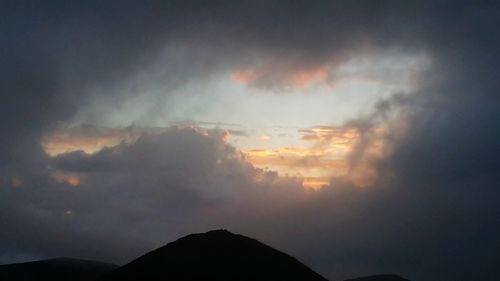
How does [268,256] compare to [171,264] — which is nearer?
[171,264]

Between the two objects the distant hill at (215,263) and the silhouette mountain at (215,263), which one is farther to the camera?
the silhouette mountain at (215,263)

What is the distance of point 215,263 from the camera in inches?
3558

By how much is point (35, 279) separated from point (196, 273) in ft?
415

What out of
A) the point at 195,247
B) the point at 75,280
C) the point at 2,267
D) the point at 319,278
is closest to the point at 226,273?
the point at 195,247

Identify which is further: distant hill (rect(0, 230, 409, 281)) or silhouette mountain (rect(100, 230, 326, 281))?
silhouette mountain (rect(100, 230, 326, 281))

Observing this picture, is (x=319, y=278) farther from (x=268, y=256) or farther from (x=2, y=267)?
(x=2, y=267)

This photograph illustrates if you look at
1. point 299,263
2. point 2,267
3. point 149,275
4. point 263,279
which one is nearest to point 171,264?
point 149,275

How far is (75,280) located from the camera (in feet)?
647

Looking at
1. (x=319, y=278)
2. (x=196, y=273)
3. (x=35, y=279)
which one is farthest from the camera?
(x=35, y=279)

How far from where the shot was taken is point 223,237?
101 metres

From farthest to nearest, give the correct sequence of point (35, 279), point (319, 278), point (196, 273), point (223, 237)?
Answer: point (35, 279), point (223, 237), point (319, 278), point (196, 273)

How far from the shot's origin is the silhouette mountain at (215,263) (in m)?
87.3

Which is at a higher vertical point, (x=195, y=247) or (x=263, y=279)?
(x=195, y=247)

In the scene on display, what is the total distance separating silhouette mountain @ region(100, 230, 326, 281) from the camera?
87.3 m
